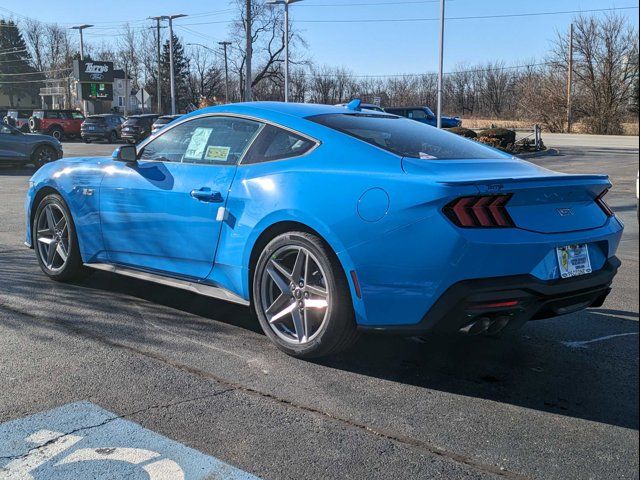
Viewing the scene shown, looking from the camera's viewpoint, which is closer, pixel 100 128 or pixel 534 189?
pixel 534 189

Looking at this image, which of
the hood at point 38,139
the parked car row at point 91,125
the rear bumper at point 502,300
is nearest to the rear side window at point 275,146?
the rear bumper at point 502,300

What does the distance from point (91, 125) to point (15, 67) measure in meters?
78.4

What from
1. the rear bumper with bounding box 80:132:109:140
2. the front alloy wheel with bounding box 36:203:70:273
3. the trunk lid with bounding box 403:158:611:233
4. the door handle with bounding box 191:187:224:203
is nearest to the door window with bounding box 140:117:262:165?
the door handle with bounding box 191:187:224:203

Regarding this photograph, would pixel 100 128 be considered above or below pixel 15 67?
below

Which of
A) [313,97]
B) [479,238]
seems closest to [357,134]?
[479,238]

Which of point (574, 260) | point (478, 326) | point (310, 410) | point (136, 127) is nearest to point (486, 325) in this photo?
point (478, 326)

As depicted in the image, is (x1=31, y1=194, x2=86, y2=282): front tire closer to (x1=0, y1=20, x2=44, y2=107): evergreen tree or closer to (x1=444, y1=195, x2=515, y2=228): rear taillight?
(x1=444, y1=195, x2=515, y2=228): rear taillight

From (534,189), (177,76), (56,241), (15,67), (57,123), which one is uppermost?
(15,67)

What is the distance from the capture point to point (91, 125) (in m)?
38.4

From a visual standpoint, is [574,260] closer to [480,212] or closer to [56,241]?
[480,212]

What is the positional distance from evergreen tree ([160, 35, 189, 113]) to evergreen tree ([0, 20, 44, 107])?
1006 inches

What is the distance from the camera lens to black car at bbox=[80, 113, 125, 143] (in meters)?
38.3

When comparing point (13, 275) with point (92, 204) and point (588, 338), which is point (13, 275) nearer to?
point (92, 204)

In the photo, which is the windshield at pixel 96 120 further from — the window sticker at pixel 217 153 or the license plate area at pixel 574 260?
the license plate area at pixel 574 260
